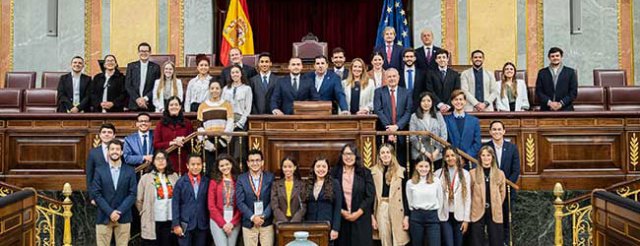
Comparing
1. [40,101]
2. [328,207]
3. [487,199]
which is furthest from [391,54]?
[40,101]

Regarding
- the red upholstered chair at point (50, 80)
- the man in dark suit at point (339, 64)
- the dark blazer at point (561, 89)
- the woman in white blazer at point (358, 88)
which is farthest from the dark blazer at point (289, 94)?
the red upholstered chair at point (50, 80)

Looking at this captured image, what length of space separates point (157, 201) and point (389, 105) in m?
2.36

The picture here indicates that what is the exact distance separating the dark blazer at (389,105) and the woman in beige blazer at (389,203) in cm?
60

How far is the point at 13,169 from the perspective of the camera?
8484 mm

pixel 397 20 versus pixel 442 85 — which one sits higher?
pixel 397 20

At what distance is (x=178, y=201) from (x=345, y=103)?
6.48ft

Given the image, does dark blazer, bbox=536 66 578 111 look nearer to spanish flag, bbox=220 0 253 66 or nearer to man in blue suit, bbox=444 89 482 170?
man in blue suit, bbox=444 89 482 170

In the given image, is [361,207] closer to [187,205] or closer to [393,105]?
[393,105]

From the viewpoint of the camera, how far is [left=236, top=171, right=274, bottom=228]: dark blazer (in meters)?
6.95

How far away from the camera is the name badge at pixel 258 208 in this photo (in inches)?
274

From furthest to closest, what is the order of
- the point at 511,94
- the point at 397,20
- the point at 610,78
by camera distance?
the point at 397,20 → the point at 610,78 → the point at 511,94

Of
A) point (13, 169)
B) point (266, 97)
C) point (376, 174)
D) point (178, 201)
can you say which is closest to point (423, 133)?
point (376, 174)

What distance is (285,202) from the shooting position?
6926 millimetres

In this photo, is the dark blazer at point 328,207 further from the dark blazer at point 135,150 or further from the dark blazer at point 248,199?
the dark blazer at point 135,150
